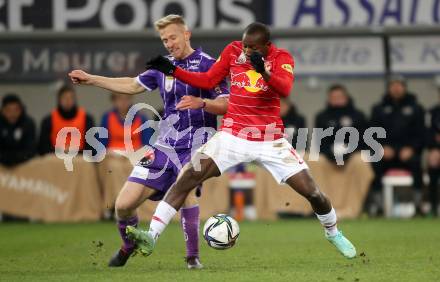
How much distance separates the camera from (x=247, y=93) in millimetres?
9898

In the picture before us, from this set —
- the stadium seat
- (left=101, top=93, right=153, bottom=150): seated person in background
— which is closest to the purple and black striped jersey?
(left=101, top=93, right=153, bottom=150): seated person in background

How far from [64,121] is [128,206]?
7.59m

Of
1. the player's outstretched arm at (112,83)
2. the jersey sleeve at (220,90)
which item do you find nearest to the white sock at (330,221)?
the jersey sleeve at (220,90)

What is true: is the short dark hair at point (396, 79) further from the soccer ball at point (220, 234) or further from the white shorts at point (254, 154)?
the soccer ball at point (220, 234)

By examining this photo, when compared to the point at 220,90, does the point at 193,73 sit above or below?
above

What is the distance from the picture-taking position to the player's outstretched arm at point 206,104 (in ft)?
31.6

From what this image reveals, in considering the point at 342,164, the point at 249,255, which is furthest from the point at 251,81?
the point at 342,164

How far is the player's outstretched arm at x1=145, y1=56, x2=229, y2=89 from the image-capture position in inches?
383

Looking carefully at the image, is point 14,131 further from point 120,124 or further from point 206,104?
point 206,104

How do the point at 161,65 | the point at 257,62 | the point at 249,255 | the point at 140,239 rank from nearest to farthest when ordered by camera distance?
the point at 257,62
the point at 140,239
the point at 161,65
the point at 249,255

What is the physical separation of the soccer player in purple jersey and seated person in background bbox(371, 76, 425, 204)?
26.0ft

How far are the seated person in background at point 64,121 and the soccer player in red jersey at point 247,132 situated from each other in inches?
292

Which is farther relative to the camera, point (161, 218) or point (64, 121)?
point (64, 121)

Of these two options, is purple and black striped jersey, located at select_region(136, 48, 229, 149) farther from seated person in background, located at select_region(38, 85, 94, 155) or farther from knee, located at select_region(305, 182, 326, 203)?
seated person in background, located at select_region(38, 85, 94, 155)
